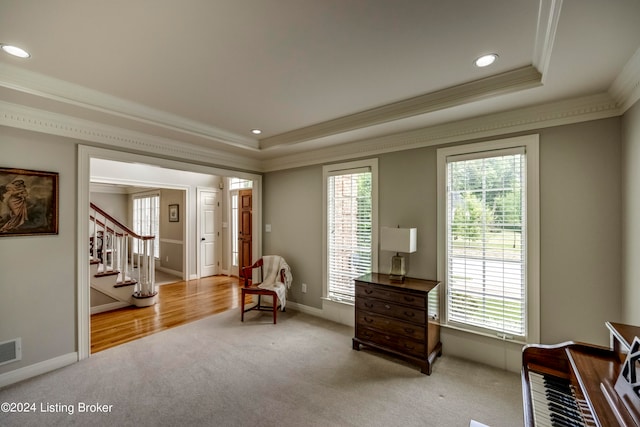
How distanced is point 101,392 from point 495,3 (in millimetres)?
3792

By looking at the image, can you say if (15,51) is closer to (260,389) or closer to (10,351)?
(10,351)

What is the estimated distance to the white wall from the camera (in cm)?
191

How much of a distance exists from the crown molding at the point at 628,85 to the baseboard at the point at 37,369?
16.4ft

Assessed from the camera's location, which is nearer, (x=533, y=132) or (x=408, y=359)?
(x=533, y=132)

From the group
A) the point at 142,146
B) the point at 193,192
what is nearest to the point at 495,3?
the point at 142,146

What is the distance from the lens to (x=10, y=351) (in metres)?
2.43

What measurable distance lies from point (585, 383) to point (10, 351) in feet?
13.2

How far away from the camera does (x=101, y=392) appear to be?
2.30 meters

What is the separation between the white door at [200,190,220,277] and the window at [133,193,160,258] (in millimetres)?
1693

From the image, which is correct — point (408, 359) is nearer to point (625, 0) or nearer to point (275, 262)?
point (275, 262)

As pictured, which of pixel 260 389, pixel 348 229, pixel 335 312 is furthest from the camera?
pixel 335 312

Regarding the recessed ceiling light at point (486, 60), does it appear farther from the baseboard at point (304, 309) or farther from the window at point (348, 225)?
the baseboard at point (304, 309)

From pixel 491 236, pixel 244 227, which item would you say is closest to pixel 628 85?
pixel 491 236

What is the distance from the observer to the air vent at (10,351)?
7.86 ft
